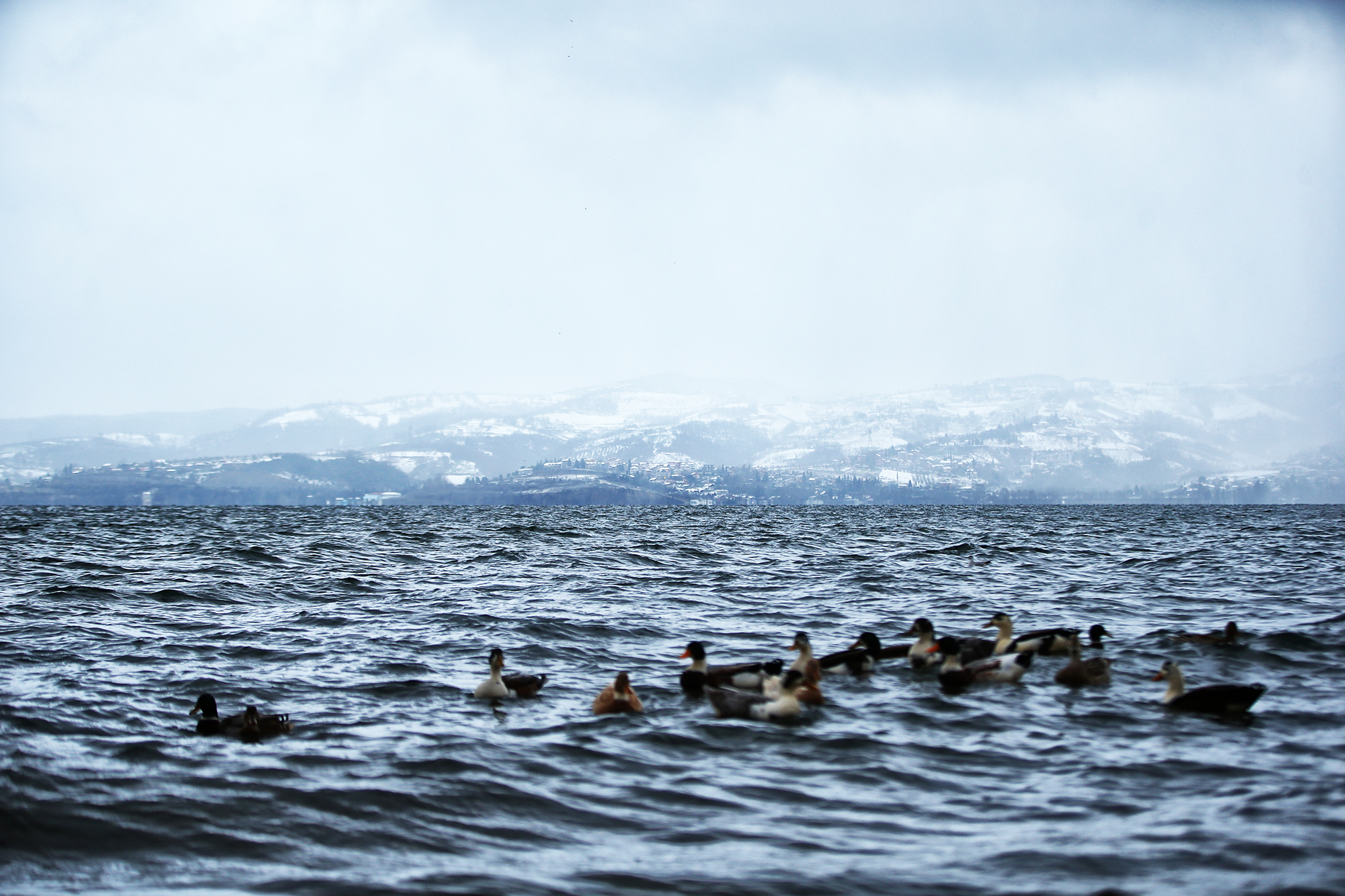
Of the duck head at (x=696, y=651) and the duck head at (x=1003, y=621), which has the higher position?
the duck head at (x=1003, y=621)

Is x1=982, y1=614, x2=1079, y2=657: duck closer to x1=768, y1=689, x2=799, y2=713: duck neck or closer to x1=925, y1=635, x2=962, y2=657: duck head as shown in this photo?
x1=925, y1=635, x2=962, y2=657: duck head

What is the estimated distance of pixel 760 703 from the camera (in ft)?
44.8

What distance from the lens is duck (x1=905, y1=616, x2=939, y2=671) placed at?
1720 cm

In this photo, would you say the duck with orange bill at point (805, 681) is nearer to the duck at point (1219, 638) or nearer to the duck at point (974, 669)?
the duck at point (974, 669)

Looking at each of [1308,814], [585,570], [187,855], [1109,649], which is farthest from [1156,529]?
[187,855]

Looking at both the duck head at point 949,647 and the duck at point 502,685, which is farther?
the duck head at point 949,647

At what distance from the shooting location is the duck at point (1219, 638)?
1858 centimetres

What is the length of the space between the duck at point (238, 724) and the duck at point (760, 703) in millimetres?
5922

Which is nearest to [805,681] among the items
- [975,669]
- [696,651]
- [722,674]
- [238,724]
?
[722,674]

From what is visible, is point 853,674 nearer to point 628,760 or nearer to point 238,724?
point 628,760

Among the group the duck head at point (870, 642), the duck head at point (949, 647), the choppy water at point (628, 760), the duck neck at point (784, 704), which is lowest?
the choppy water at point (628, 760)

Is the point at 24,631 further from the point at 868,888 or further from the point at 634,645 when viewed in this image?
the point at 868,888

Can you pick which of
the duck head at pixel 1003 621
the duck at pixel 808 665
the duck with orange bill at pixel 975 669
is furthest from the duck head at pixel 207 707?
the duck head at pixel 1003 621

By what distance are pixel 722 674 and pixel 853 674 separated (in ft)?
8.54
